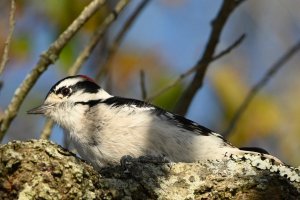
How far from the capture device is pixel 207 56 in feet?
15.6

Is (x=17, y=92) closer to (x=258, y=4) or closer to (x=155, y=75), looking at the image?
(x=155, y=75)

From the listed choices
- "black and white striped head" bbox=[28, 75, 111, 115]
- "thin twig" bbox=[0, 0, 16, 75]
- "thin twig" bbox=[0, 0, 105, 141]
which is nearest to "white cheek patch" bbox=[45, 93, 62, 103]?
"black and white striped head" bbox=[28, 75, 111, 115]

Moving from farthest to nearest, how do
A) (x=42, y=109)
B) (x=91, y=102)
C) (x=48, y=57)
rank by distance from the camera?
(x=42, y=109), (x=91, y=102), (x=48, y=57)

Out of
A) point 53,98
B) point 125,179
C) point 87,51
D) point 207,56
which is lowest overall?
point 125,179

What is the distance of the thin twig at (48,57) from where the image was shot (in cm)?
411

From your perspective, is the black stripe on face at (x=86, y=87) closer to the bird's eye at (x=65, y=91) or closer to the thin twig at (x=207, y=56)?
the bird's eye at (x=65, y=91)

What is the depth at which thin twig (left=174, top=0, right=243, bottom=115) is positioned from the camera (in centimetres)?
464

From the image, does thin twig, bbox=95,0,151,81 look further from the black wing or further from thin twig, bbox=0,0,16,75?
thin twig, bbox=0,0,16,75

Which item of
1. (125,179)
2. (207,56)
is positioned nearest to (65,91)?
(207,56)

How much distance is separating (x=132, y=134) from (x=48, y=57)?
805 mm

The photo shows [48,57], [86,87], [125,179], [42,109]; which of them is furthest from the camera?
[86,87]

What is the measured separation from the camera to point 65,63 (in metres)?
4.77

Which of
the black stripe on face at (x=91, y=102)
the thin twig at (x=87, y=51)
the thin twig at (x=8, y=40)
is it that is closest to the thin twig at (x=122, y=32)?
the thin twig at (x=87, y=51)

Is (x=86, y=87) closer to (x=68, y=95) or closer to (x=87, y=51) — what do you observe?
(x=68, y=95)
